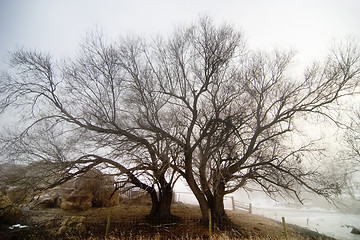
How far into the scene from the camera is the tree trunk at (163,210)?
31.7 ft

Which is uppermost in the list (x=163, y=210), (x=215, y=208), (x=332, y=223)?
(x=215, y=208)

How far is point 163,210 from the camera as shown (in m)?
10.0

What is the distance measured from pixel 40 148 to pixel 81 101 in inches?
109

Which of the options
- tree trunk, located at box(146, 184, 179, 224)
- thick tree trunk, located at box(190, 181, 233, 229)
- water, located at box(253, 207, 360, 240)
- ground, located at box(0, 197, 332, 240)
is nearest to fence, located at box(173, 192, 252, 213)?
water, located at box(253, 207, 360, 240)

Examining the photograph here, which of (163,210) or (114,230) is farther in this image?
(163,210)

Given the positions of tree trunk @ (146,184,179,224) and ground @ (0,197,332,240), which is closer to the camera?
ground @ (0,197,332,240)

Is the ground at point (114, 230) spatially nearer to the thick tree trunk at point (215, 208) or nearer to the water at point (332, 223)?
the thick tree trunk at point (215, 208)

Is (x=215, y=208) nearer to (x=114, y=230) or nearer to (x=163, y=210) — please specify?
(x=163, y=210)

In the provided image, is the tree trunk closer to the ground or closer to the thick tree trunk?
the ground

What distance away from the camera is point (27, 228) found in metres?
8.07

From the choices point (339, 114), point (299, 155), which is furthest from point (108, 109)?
point (339, 114)

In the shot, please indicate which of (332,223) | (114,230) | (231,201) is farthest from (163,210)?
(332,223)

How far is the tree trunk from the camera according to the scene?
9650 millimetres

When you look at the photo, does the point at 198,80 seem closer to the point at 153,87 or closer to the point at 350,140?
the point at 153,87
